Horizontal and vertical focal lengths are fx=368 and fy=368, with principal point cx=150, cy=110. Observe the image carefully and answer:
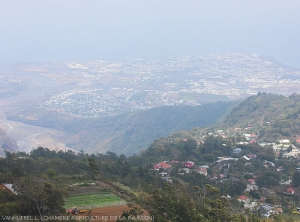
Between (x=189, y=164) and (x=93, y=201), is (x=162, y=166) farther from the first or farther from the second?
(x=93, y=201)

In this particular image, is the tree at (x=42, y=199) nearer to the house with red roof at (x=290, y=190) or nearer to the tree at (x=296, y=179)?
the house with red roof at (x=290, y=190)

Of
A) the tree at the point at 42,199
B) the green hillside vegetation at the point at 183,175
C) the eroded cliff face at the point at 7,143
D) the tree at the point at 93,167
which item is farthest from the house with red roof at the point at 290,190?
the eroded cliff face at the point at 7,143

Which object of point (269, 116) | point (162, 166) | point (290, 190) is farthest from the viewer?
point (269, 116)

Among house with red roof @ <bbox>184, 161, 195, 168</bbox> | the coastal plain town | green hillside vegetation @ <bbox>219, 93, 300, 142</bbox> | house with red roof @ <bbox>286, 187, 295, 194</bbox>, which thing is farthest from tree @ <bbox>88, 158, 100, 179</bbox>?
the coastal plain town

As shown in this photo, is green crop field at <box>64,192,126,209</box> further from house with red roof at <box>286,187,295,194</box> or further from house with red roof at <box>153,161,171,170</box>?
house with red roof at <box>153,161,171,170</box>

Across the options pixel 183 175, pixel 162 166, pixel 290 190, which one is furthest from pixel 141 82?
pixel 290 190

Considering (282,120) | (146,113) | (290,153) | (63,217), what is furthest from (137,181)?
(146,113)
